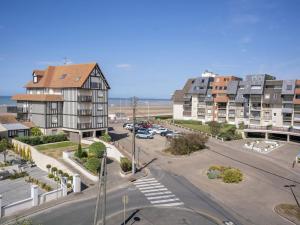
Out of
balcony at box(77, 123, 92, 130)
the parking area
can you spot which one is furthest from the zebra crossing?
balcony at box(77, 123, 92, 130)

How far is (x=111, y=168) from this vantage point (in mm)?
41438

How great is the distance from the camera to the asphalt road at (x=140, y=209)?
24969 mm

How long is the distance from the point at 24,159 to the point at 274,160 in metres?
39.7

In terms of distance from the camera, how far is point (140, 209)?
89.4 ft

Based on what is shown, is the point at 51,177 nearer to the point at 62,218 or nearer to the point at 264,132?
the point at 62,218

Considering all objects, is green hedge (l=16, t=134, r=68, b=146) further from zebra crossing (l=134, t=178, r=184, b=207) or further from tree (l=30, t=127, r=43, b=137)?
zebra crossing (l=134, t=178, r=184, b=207)

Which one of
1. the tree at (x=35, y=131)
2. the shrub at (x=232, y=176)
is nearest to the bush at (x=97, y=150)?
the tree at (x=35, y=131)

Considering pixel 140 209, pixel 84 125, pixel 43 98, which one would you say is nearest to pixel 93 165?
pixel 140 209

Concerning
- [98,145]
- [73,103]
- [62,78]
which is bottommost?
[98,145]

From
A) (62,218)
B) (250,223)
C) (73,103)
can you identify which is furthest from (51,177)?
(250,223)

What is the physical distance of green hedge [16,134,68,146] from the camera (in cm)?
4831

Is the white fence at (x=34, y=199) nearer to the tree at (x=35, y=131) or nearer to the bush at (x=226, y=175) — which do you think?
the bush at (x=226, y=175)

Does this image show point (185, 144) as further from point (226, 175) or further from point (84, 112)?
point (84, 112)

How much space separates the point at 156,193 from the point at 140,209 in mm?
4423
